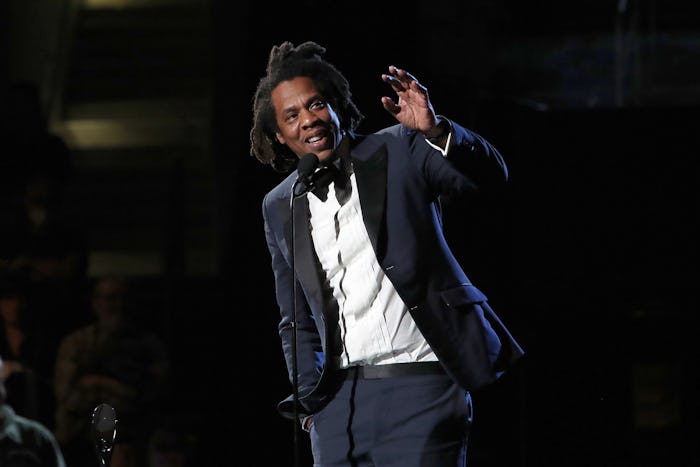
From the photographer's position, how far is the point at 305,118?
3564 mm

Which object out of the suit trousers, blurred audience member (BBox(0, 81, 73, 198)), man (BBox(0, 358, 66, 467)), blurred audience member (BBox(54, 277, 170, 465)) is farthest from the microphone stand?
blurred audience member (BBox(0, 81, 73, 198))

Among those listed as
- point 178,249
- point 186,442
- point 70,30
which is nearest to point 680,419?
point 186,442

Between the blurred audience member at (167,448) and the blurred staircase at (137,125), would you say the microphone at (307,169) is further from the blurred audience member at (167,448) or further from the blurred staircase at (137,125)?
the blurred staircase at (137,125)

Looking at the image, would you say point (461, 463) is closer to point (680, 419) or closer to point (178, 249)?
point (680, 419)

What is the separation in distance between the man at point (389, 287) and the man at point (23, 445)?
0.65 meters

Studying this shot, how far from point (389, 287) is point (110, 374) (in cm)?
337

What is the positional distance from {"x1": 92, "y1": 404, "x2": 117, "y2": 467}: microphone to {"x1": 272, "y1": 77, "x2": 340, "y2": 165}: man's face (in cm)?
92

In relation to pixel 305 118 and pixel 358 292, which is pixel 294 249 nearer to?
pixel 358 292

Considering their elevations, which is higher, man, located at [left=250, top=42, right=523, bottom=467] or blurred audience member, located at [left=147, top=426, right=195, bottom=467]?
man, located at [left=250, top=42, right=523, bottom=467]

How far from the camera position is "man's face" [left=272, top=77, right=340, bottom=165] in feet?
11.6

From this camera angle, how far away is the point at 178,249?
768 centimetres

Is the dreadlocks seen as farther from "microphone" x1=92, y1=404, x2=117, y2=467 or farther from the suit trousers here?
"microphone" x1=92, y1=404, x2=117, y2=467

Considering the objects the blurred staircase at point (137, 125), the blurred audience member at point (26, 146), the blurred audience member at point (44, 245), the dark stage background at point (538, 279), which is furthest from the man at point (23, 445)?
the blurred staircase at point (137, 125)

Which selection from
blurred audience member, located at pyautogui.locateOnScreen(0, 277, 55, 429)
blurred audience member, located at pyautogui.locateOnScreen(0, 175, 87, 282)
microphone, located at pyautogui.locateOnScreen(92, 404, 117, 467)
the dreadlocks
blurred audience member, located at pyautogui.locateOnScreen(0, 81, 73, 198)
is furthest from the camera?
blurred audience member, located at pyautogui.locateOnScreen(0, 81, 73, 198)
